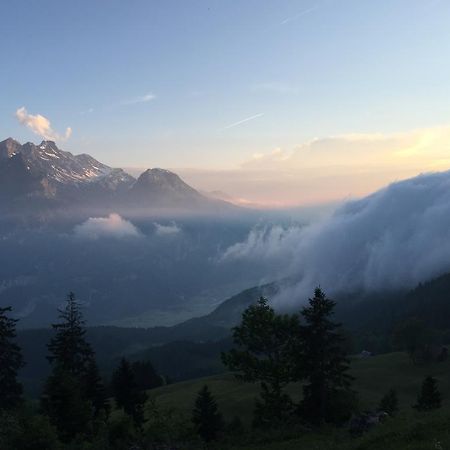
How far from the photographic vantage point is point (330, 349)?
46531mm

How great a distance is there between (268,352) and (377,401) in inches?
1593

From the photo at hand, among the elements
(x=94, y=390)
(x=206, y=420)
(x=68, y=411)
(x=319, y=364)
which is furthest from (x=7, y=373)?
(x=319, y=364)

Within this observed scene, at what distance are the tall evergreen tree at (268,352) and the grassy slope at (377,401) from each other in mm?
6884

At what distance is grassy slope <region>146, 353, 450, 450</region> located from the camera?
26.0m

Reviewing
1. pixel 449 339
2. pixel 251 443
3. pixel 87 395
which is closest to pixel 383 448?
pixel 251 443

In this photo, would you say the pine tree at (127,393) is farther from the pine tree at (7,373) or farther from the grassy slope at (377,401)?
the pine tree at (7,373)

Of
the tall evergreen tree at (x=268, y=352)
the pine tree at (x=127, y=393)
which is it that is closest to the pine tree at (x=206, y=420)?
the tall evergreen tree at (x=268, y=352)

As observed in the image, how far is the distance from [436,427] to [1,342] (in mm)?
44201

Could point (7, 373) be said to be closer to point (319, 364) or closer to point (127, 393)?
point (127, 393)

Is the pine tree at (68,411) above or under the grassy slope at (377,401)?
above

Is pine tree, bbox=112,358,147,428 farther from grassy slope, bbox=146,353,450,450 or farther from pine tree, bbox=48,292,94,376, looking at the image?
grassy slope, bbox=146,353,450,450

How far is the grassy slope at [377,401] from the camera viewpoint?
26.0 metres

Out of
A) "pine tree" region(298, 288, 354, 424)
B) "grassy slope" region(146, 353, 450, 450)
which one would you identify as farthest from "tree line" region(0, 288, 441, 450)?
"grassy slope" region(146, 353, 450, 450)

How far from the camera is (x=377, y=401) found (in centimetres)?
7950
